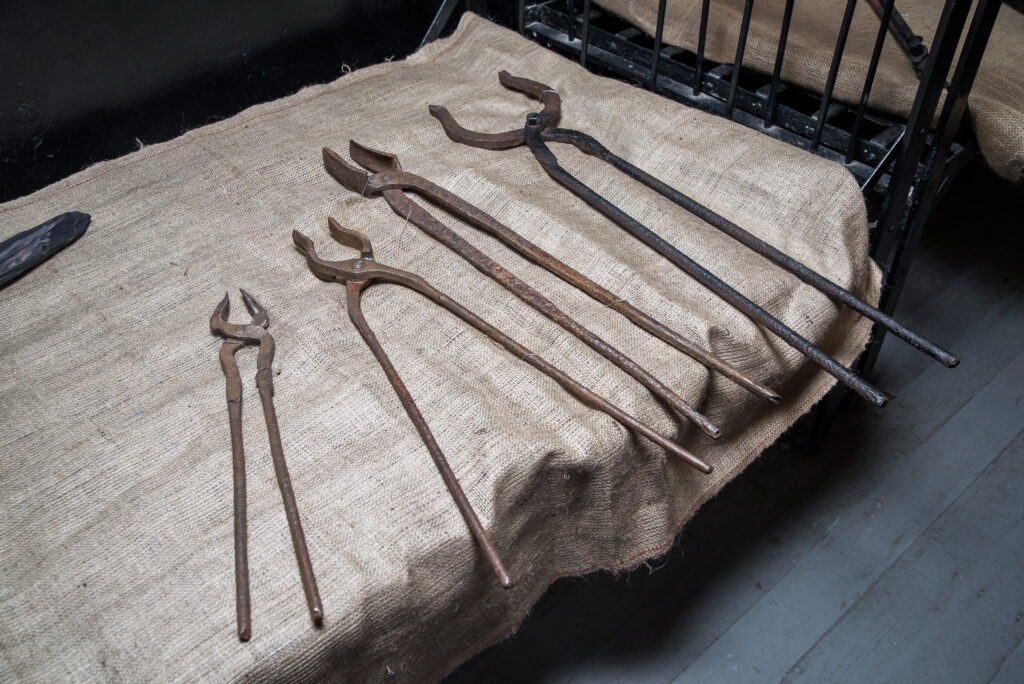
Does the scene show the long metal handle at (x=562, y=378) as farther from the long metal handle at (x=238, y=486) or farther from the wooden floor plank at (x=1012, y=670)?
the wooden floor plank at (x=1012, y=670)

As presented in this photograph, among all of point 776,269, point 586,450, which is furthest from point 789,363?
point 586,450

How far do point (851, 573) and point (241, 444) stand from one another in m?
1.25

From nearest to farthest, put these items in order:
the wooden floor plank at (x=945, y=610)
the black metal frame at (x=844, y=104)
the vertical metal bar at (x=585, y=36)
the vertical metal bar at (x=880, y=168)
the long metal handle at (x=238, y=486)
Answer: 1. the long metal handle at (x=238, y=486)
2. the black metal frame at (x=844, y=104)
3. the vertical metal bar at (x=880, y=168)
4. the wooden floor plank at (x=945, y=610)
5. the vertical metal bar at (x=585, y=36)

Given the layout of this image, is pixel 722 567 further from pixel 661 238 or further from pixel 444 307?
pixel 444 307

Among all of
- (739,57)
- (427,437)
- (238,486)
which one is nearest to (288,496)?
(238,486)

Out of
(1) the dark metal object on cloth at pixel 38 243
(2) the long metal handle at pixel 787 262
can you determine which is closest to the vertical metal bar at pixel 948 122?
(2) the long metal handle at pixel 787 262

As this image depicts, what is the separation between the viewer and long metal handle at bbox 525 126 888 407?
102 centimetres

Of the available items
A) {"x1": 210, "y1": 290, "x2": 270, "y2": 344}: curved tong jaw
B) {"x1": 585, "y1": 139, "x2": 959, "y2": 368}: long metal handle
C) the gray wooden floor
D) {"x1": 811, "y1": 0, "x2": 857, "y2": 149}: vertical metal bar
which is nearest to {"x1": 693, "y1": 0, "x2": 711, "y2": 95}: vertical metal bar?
{"x1": 811, "y1": 0, "x2": 857, "y2": 149}: vertical metal bar

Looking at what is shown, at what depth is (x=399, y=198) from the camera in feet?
4.42

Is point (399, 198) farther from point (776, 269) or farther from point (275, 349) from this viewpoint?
point (776, 269)

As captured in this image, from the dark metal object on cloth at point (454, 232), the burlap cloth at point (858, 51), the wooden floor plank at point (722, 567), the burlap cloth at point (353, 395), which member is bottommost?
the wooden floor plank at point (722, 567)

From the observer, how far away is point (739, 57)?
1491 millimetres

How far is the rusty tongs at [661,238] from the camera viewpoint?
3.47 feet

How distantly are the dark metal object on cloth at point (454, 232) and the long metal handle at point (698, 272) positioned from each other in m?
0.19
